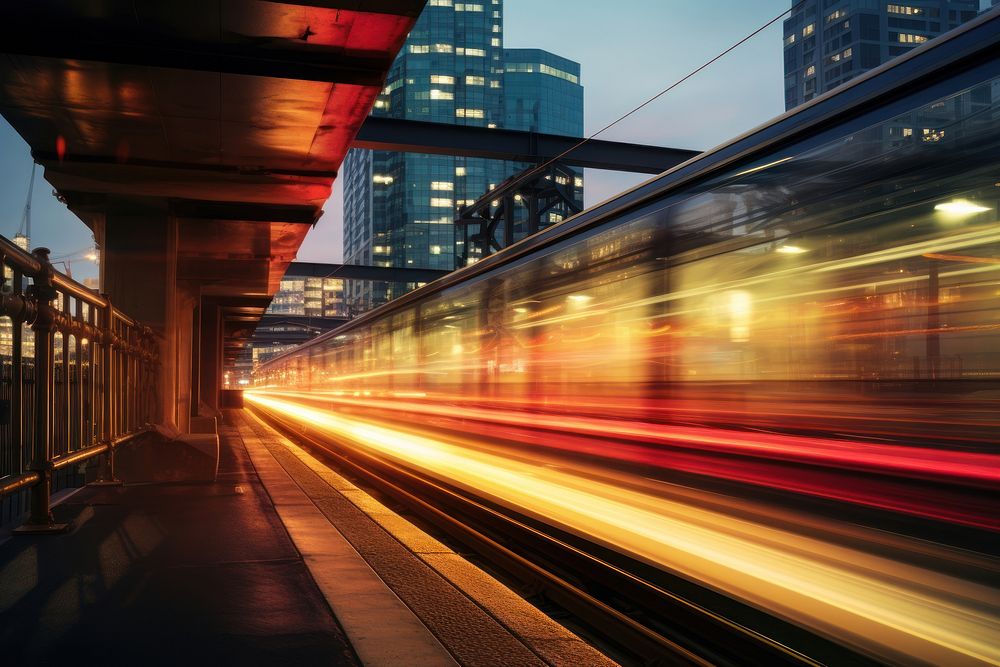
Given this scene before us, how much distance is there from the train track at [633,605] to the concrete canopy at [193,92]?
5.04m

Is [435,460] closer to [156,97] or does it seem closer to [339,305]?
[156,97]

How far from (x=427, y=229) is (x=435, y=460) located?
417ft

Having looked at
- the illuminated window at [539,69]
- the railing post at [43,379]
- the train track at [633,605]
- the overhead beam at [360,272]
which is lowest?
the train track at [633,605]

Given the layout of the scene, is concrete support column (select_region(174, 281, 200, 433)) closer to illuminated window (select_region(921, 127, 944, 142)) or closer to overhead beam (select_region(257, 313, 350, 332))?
illuminated window (select_region(921, 127, 944, 142))

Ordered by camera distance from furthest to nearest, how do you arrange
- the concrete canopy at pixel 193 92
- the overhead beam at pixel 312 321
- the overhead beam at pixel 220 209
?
1. the overhead beam at pixel 312 321
2. the overhead beam at pixel 220 209
3. the concrete canopy at pixel 193 92

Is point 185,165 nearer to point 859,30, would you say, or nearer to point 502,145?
point 502,145

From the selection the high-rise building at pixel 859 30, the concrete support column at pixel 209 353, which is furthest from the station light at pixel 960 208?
the high-rise building at pixel 859 30

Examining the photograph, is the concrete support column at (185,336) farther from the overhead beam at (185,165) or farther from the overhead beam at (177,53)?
the overhead beam at (177,53)

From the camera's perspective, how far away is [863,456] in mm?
4645

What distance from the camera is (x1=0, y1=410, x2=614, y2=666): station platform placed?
14.5 ft

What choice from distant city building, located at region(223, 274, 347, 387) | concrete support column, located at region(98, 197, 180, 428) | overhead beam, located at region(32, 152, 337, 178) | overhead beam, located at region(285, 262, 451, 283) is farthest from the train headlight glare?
distant city building, located at region(223, 274, 347, 387)

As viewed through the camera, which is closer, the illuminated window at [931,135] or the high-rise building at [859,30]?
the illuminated window at [931,135]

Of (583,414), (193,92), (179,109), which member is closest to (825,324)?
(583,414)

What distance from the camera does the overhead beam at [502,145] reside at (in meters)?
19.4
